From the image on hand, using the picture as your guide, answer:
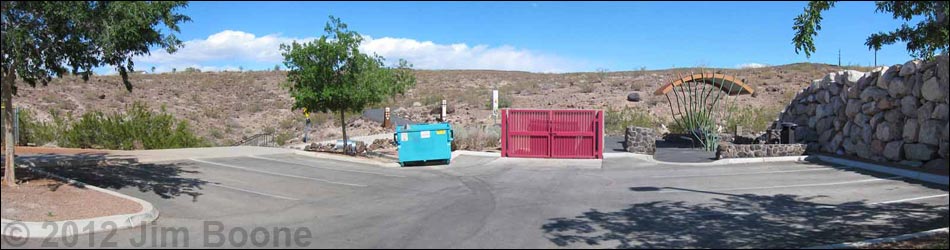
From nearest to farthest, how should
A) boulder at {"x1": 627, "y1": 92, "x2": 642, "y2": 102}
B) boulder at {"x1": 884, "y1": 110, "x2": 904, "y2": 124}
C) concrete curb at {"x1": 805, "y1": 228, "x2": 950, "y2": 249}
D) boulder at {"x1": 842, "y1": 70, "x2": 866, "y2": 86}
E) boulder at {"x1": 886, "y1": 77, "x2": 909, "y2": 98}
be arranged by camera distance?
1. concrete curb at {"x1": 805, "y1": 228, "x2": 950, "y2": 249}
2. boulder at {"x1": 886, "y1": 77, "x2": 909, "y2": 98}
3. boulder at {"x1": 884, "y1": 110, "x2": 904, "y2": 124}
4. boulder at {"x1": 842, "y1": 70, "x2": 866, "y2": 86}
5. boulder at {"x1": 627, "y1": 92, "x2": 642, "y2": 102}

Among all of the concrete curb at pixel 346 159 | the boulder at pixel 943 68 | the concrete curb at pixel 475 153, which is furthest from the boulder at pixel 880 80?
the concrete curb at pixel 346 159

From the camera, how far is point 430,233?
9.18 metres

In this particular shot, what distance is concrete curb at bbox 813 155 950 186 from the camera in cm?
1461

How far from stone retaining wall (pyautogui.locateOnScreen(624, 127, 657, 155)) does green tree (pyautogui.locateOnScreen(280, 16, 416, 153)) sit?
8.21m

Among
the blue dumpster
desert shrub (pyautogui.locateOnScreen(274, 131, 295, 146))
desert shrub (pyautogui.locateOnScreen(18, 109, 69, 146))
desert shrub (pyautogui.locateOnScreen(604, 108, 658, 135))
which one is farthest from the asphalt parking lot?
desert shrub (pyautogui.locateOnScreen(604, 108, 658, 135))

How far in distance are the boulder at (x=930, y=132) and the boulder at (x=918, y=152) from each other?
0.47ft

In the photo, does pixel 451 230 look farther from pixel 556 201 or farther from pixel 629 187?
pixel 629 187

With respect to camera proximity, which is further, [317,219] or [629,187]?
[629,187]

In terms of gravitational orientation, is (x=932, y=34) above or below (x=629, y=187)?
above

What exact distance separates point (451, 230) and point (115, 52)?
6927mm

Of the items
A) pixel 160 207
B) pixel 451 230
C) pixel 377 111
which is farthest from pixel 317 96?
pixel 377 111

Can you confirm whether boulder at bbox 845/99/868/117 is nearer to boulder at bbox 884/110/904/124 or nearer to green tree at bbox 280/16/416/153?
boulder at bbox 884/110/904/124

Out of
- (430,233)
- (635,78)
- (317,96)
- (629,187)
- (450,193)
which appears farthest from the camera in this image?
(635,78)

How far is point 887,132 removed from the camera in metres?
18.5
